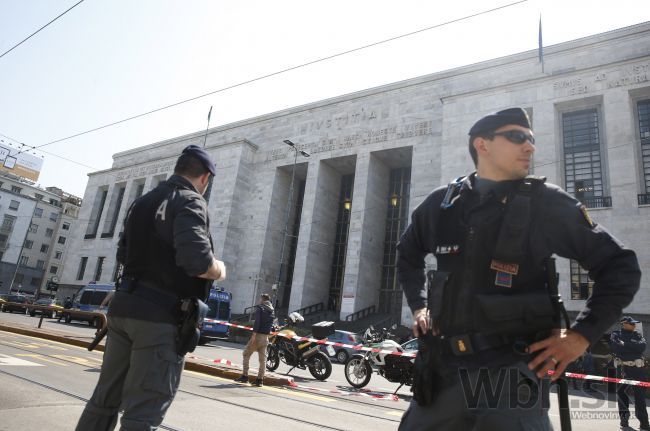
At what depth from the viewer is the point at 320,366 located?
33.2ft

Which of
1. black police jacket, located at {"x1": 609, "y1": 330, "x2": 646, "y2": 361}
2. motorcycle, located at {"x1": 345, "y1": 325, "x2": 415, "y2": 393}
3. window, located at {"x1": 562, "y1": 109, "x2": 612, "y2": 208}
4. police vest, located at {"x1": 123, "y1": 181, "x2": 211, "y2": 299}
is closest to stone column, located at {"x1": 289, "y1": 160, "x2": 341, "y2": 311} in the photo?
window, located at {"x1": 562, "y1": 109, "x2": 612, "y2": 208}

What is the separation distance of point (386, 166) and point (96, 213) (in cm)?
3584

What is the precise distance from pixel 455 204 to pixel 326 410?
15.9 ft

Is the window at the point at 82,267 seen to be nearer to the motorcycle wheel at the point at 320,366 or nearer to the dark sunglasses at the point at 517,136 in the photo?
the motorcycle wheel at the point at 320,366

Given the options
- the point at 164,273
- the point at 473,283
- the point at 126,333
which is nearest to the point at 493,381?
the point at 473,283

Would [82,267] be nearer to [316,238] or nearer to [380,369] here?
[316,238]

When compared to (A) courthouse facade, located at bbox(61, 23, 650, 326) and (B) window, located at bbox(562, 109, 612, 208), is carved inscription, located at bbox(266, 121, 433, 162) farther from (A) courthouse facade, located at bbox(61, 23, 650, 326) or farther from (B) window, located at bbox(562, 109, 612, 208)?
(B) window, located at bbox(562, 109, 612, 208)

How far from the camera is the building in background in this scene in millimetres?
63781

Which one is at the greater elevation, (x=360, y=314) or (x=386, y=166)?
(x=386, y=166)

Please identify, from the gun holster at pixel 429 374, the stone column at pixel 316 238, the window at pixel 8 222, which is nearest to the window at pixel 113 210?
the stone column at pixel 316 238

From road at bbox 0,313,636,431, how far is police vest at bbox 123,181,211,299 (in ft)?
7.70

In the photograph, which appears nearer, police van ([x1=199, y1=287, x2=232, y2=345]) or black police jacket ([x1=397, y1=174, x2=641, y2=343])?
black police jacket ([x1=397, y1=174, x2=641, y2=343])

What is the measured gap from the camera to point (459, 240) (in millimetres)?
1794

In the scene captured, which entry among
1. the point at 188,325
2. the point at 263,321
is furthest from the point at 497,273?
the point at 263,321
